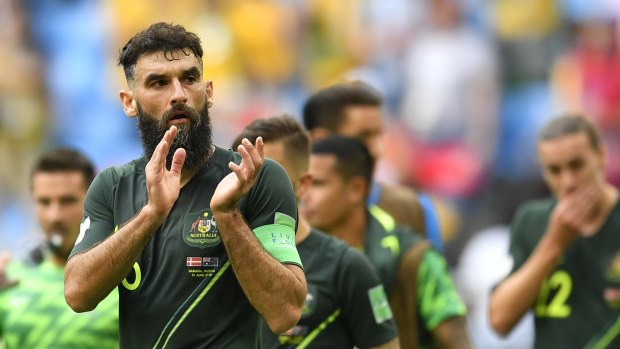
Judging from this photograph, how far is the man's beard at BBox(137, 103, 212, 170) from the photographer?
205 inches

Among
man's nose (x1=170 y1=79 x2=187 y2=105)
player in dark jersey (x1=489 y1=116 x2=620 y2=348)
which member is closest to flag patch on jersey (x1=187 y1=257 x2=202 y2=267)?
man's nose (x1=170 y1=79 x2=187 y2=105)

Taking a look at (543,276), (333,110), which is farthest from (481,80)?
(543,276)

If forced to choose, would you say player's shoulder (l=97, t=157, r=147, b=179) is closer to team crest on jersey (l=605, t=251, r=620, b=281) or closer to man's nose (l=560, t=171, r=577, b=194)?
man's nose (l=560, t=171, r=577, b=194)

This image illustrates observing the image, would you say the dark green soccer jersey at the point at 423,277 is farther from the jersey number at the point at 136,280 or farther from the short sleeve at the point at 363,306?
the jersey number at the point at 136,280

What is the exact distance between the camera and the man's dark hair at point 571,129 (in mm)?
8312

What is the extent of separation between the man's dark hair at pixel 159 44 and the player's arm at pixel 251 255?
0.60 m

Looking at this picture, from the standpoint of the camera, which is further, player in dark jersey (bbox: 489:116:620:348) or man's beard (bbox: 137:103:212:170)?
player in dark jersey (bbox: 489:116:620:348)

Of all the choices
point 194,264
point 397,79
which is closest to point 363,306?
point 194,264

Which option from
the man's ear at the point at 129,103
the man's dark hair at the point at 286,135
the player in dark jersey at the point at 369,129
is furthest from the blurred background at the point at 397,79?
the man's ear at the point at 129,103

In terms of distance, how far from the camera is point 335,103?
29.5 feet

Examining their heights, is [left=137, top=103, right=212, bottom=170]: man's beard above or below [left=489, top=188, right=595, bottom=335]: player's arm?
above

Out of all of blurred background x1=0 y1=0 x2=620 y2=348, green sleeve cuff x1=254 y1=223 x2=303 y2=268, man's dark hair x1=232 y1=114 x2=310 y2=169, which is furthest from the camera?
blurred background x1=0 y1=0 x2=620 y2=348

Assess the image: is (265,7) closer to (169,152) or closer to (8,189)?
(8,189)

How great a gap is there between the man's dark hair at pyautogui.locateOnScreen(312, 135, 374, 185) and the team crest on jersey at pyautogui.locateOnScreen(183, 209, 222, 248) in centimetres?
286
